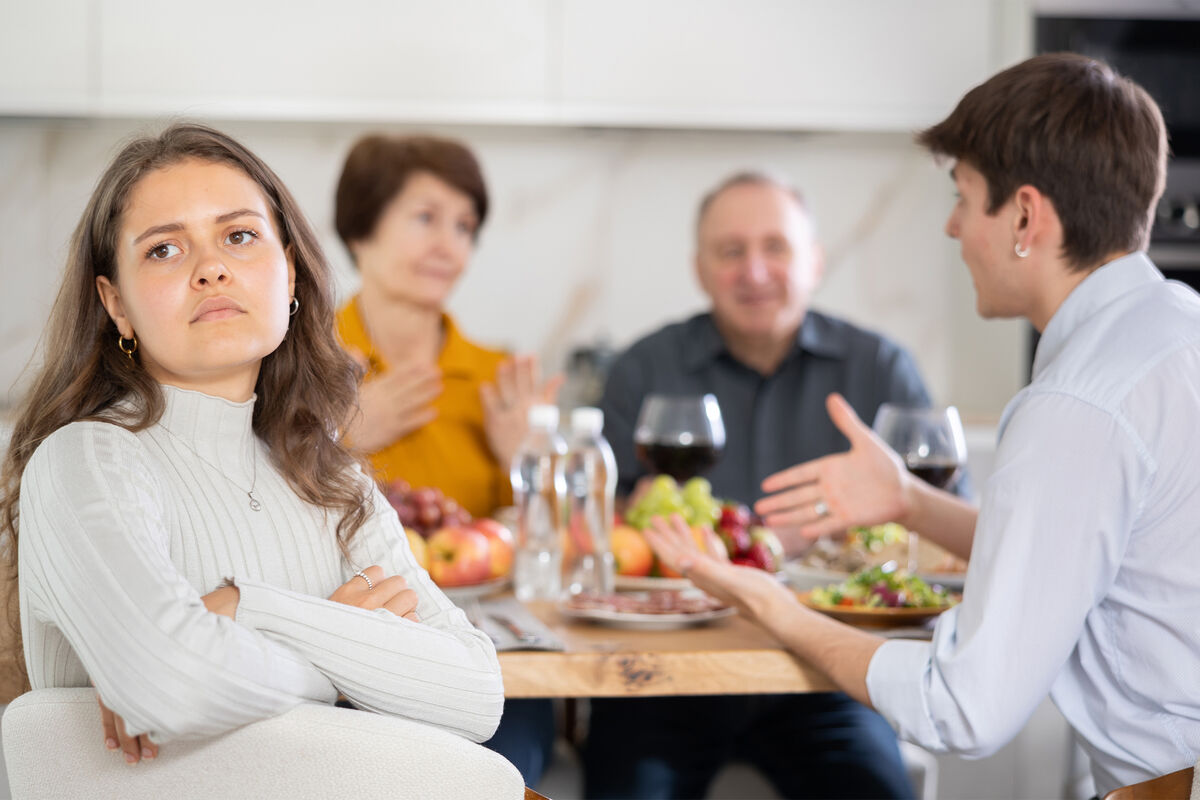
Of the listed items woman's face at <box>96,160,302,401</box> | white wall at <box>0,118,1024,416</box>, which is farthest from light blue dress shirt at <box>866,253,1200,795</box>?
white wall at <box>0,118,1024,416</box>

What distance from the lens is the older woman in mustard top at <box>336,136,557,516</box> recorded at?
2227 millimetres

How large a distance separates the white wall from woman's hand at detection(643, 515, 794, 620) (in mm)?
2463

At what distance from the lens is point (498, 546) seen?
163 centimetres

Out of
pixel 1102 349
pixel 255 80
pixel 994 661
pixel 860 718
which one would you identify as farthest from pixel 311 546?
pixel 255 80

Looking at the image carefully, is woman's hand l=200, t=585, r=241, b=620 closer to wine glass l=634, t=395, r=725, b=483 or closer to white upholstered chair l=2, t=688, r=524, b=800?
white upholstered chair l=2, t=688, r=524, b=800

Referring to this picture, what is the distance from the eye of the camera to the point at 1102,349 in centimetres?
119

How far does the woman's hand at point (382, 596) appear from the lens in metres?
1.02

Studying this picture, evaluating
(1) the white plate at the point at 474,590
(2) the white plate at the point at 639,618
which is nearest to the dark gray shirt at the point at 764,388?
(1) the white plate at the point at 474,590

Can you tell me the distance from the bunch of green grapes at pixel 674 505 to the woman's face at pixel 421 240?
0.79 meters

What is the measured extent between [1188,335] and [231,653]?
94 centimetres

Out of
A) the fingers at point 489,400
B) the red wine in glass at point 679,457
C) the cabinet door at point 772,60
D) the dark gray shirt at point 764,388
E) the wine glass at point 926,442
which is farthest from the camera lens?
the cabinet door at point 772,60

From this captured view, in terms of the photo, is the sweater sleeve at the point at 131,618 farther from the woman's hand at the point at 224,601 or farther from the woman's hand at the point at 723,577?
the woman's hand at the point at 723,577

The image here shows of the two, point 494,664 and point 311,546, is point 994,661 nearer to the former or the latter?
point 494,664

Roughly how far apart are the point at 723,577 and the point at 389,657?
523 millimetres
